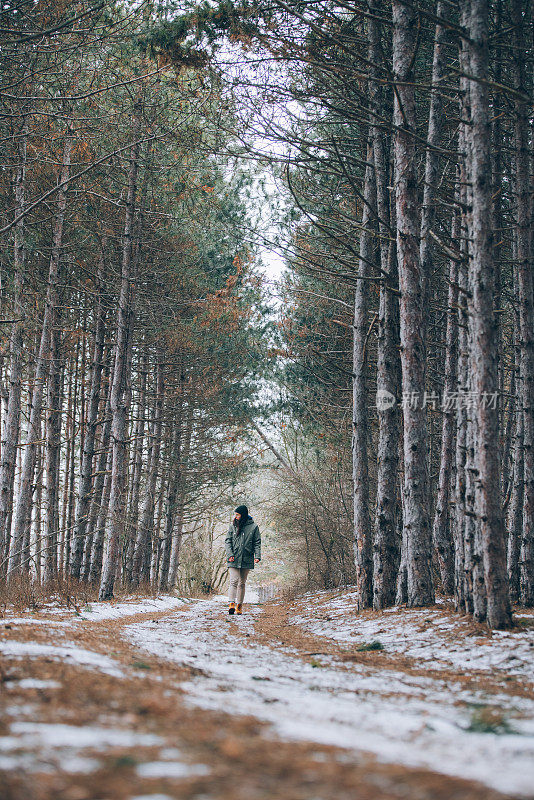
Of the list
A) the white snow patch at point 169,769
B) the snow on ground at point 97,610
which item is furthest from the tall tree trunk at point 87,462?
the white snow patch at point 169,769

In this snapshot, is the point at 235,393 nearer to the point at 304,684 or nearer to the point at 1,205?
the point at 1,205

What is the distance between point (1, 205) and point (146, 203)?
123 inches

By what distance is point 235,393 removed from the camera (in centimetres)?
1881

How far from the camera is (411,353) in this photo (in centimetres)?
819

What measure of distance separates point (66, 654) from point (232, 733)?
6.91ft

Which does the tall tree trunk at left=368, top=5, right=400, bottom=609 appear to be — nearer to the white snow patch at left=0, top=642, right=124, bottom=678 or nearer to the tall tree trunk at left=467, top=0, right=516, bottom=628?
the tall tree trunk at left=467, top=0, right=516, bottom=628

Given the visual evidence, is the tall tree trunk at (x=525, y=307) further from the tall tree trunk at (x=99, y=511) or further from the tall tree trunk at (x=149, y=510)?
the tall tree trunk at (x=149, y=510)

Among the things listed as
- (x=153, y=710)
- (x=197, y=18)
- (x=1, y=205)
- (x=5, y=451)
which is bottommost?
(x=153, y=710)

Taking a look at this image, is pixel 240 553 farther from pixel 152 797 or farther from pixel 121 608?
pixel 152 797

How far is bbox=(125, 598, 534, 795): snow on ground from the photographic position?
2051mm

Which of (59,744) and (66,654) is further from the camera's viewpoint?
(66,654)

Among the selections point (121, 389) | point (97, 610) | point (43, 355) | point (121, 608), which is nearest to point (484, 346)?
point (97, 610)

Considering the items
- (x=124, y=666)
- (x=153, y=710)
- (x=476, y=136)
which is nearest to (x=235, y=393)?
(x=476, y=136)

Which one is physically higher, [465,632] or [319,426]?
[319,426]
